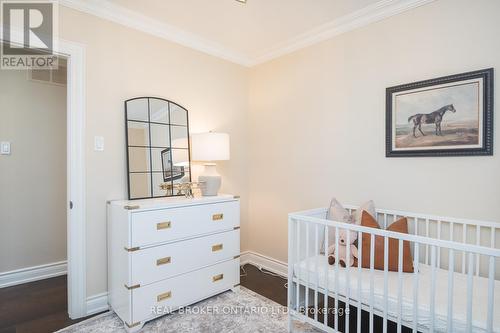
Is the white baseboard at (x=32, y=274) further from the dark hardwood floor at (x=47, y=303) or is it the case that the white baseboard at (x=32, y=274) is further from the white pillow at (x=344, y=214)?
the white pillow at (x=344, y=214)

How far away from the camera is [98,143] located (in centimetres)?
218

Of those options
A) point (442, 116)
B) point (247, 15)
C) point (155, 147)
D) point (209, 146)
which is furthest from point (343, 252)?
point (247, 15)

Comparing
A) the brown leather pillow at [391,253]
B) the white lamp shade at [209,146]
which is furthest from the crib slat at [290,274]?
the white lamp shade at [209,146]

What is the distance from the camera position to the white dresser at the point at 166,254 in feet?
6.30

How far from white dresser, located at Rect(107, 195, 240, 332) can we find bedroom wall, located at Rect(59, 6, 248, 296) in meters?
0.13

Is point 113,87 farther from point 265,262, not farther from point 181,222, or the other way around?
point 265,262

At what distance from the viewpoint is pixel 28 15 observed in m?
1.93

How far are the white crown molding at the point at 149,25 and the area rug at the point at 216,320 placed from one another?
236 centimetres

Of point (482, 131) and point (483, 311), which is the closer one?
point (483, 311)

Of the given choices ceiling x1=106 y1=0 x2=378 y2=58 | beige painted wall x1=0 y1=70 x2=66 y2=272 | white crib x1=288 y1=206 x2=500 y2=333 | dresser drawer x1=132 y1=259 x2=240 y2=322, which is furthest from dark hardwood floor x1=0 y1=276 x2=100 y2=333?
ceiling x1=106 y1=0 x2=378 y2=58

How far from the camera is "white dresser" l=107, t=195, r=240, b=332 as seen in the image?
6.30ft

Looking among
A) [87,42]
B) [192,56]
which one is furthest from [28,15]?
[192,56]

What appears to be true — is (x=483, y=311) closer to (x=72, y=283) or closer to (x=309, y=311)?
(x=309, y=311)

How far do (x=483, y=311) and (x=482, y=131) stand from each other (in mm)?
1069
